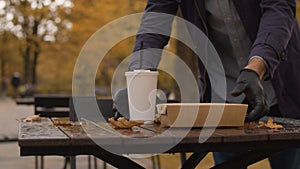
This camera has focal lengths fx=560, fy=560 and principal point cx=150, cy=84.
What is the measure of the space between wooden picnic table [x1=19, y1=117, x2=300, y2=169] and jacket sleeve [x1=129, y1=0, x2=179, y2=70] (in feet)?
1.81

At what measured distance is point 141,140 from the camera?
1.30m

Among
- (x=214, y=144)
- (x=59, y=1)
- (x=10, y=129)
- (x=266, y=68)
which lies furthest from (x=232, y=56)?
(x=59, y=1)

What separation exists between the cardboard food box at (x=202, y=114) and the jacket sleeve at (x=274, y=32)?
234mm

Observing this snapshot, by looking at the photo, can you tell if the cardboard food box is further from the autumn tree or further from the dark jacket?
the autumn tree

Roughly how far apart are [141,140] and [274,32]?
2.34 feet

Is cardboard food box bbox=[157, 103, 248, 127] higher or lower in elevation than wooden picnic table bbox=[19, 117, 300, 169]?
higher

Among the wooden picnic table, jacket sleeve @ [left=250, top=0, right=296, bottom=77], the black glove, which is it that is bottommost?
the wooden picnic table

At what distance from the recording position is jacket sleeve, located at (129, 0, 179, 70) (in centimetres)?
210

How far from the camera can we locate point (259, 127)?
1620 mm

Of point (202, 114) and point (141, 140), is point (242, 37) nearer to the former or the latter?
point (202, 114)

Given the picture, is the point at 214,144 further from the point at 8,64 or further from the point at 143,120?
the point at 8,64

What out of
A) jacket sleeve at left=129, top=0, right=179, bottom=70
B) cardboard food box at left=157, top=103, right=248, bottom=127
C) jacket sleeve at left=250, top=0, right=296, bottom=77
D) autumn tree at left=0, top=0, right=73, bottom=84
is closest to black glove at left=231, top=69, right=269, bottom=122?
cardboard food box at left=157, top=103, right=248, bottom=127

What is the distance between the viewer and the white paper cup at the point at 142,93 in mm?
1678

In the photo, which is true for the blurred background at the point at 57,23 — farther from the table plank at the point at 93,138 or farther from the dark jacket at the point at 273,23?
the table plank at the point at 93,138
